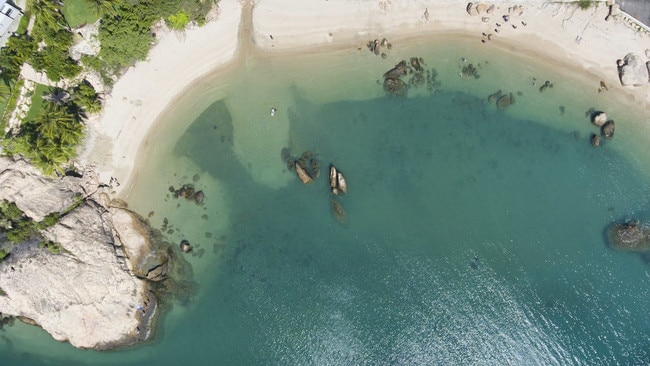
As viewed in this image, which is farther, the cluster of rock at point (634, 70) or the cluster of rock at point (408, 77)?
the cluster of rock at point (408, 77)

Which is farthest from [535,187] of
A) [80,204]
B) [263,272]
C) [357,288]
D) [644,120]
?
[80,204]

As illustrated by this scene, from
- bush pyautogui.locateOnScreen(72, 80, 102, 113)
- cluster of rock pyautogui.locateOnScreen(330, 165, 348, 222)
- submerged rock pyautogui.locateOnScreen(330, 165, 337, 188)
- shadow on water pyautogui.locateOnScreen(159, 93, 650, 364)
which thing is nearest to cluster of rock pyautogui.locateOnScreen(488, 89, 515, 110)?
shadow on water pyautogui.locateOnScreen(159, 93, 650, 364)

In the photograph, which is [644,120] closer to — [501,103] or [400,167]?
[501,103]

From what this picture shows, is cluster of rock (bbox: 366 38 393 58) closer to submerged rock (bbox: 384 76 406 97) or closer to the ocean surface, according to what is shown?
the ocean surface

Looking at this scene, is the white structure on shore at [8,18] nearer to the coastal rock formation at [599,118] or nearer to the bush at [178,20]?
the bush at [178,20]

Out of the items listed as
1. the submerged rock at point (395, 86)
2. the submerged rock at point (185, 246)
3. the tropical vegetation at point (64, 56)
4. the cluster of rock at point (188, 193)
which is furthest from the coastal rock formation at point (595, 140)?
the submerged rock at point (185, 246)

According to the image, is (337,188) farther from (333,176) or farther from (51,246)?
(51,246)
